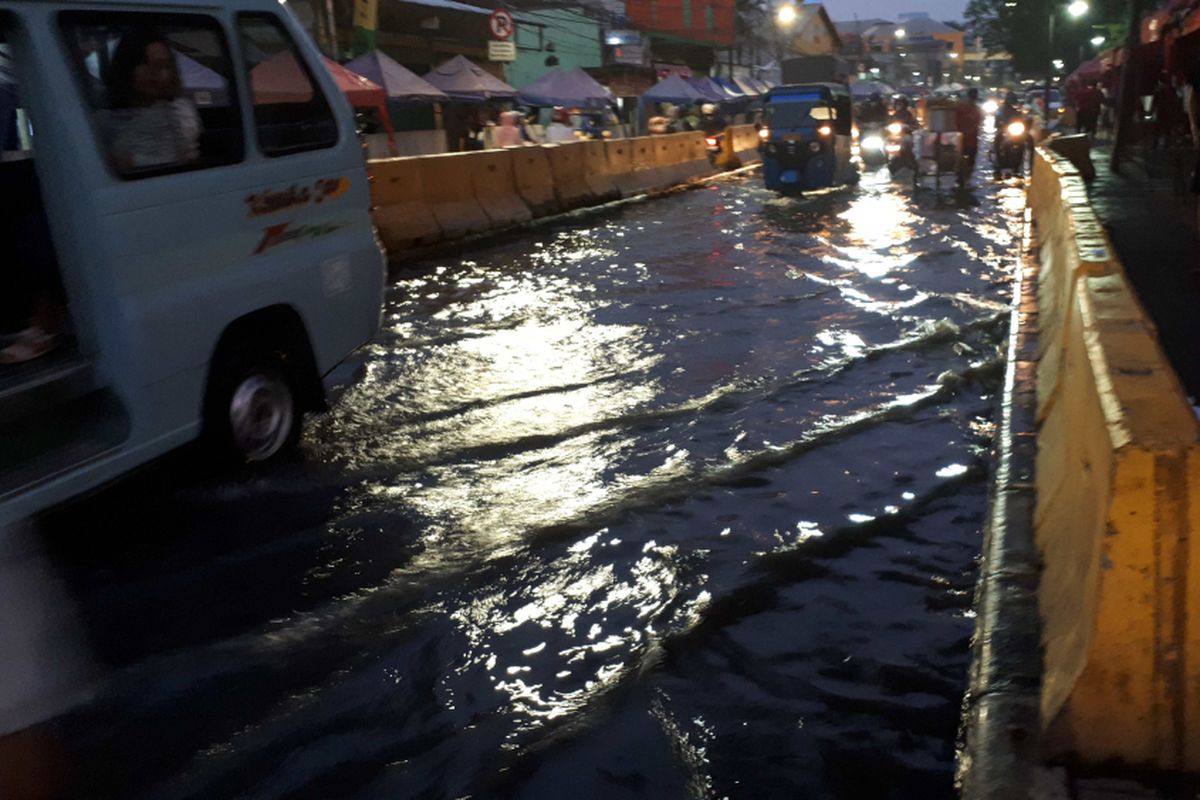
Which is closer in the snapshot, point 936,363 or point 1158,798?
point 1158,798

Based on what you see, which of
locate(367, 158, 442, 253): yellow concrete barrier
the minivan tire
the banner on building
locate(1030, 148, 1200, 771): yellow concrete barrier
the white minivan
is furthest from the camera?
the banner on building

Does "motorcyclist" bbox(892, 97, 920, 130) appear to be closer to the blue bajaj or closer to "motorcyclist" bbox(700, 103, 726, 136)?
the blue bajaj

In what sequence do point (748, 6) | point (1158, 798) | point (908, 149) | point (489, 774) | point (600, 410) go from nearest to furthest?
point (1158, 798) < point (489, 774) < point (600, 410) < point (908, 149) < point (748, 6)

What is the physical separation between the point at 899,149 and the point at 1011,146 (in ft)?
8.18

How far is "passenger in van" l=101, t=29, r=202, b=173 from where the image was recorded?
182 inches

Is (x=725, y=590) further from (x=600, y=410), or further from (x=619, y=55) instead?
(x=619, y=55)

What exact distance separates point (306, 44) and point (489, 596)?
3150mm

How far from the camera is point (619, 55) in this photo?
4238 cm

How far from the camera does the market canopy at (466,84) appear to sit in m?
24.7

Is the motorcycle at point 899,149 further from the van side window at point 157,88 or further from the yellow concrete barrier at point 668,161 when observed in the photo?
the van side window at point 157,88

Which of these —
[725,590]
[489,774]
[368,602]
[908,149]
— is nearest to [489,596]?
[368,602]

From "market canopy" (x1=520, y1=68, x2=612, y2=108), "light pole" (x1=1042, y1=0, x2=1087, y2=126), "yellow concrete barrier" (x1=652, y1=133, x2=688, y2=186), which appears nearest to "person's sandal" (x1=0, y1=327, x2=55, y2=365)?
"yellow concrete barrier" (x1=652, y1=133, x2=688, y2=186)

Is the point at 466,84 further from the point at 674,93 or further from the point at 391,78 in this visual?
the point at 674,93

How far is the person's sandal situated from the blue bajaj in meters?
18.1
